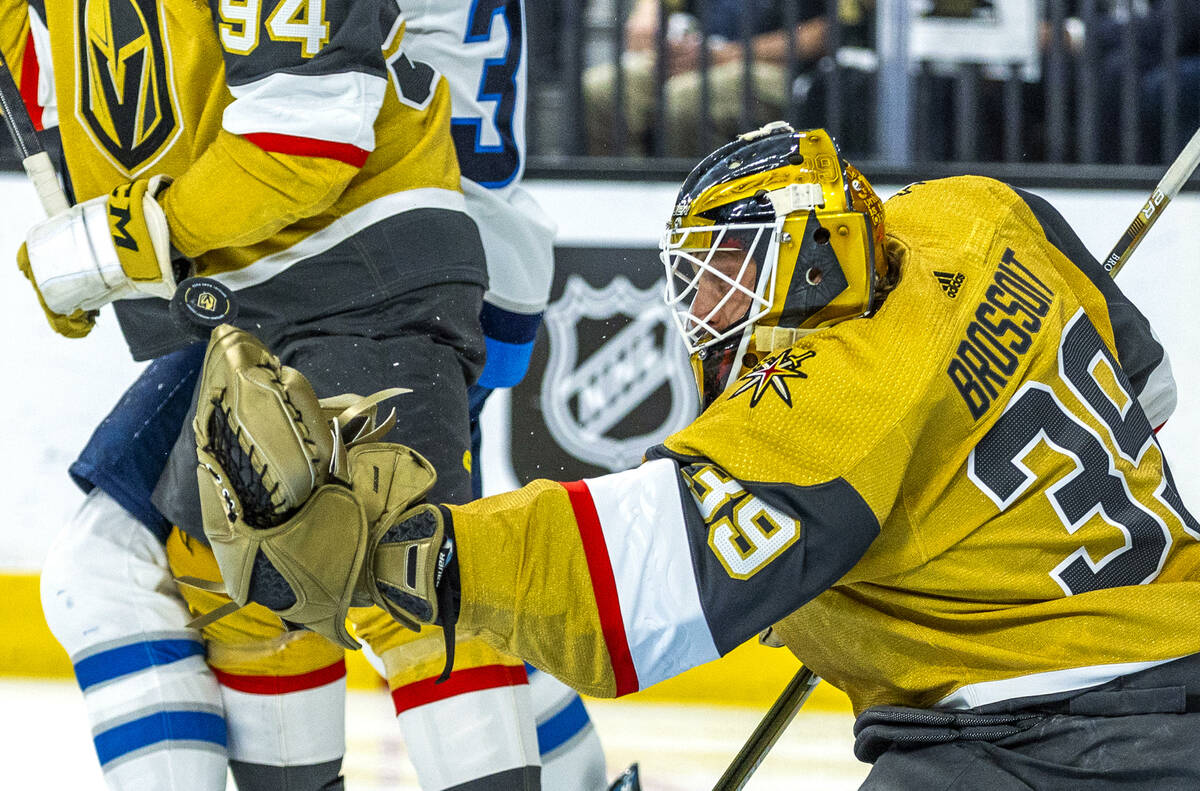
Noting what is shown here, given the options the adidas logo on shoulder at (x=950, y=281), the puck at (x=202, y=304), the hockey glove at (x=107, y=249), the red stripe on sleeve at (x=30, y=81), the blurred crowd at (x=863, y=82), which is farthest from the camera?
the blurred crowd at (x=863, y=82)

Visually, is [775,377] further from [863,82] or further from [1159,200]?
[863,82]

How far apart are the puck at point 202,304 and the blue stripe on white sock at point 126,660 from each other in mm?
471

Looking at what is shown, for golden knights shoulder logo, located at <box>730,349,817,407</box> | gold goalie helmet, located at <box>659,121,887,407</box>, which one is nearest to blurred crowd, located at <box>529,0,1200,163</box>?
gold goalie helmet, located at <box>659,121,887,407</box>

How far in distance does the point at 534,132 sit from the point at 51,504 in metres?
1.42

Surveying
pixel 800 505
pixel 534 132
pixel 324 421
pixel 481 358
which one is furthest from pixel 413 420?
pixel 534 132

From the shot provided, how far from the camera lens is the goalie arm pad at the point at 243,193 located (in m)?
1.72

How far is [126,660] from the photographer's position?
189cm

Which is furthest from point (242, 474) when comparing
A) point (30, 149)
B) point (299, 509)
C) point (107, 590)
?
point (30, 149)

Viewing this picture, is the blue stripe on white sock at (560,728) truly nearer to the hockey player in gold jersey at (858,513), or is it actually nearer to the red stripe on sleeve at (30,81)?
the hockey player in gold jersey at (858,513)

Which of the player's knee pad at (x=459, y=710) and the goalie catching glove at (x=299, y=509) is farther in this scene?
the player's knee pad at (x=459, y=710)

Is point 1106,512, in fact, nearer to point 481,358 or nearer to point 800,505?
point 800,505

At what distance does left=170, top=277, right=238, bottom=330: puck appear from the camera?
1633 mm

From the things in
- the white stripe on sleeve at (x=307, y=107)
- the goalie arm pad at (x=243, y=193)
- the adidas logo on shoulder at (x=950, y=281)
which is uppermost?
the white stripe on sleeve at (x=307, y=107)

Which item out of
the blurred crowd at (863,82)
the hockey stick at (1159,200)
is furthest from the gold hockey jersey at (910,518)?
the blurred crowd at (863,82)
